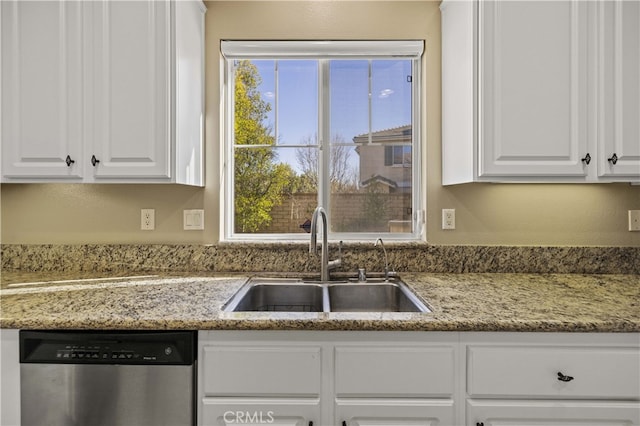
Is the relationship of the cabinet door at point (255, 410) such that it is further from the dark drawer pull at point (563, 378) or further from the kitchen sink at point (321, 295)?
the dark drawer pull at point (563, 378)

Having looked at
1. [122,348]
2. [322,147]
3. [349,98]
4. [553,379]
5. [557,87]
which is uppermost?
[349,98]

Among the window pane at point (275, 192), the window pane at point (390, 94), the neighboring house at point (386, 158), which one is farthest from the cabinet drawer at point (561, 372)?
the window pane at point (390, 94)

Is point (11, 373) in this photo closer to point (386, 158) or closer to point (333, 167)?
point (333, 167)

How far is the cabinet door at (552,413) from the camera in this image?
120 cm

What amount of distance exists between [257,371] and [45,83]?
1537 mm

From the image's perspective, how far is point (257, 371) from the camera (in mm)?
1214

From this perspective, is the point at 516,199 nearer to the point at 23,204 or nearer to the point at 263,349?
the point at 263,349

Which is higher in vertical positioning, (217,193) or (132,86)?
(132,86)

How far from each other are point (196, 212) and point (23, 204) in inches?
36.0

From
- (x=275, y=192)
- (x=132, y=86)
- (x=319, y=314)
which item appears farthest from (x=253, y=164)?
(x=319, y=314)

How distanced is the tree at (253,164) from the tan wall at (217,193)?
143 mm

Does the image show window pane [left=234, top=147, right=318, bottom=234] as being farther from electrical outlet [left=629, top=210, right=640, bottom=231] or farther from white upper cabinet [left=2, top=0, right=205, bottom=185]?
electrical outlet [left=629, top=210, right=640, bottom=231]

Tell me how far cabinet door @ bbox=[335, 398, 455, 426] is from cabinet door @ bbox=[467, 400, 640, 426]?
92mm

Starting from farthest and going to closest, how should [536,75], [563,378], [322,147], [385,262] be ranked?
Result: [322,147], [385,262], [536,75], [563,378]
